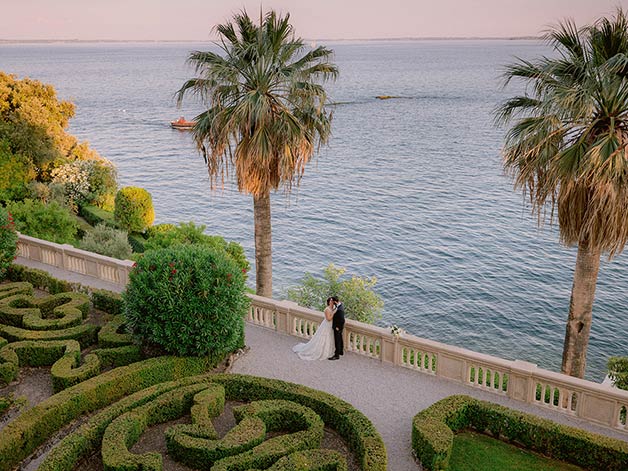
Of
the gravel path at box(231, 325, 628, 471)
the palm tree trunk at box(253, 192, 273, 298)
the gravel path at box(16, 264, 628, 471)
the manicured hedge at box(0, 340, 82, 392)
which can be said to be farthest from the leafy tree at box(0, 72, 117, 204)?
the gravel path at box(231, 325, 628, 471)

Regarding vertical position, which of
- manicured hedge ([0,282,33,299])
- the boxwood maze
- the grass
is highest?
manicured hedge ([0,282,33,299])

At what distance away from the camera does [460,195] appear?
56.0 meters

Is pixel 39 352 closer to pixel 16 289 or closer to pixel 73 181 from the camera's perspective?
pixel 16 289

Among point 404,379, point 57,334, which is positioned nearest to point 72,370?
point 57,334

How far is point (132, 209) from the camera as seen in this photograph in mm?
37062

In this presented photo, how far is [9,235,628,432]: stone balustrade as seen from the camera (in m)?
14.5

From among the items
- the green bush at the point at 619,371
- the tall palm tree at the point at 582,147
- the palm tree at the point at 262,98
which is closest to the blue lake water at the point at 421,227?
the tall palm tree at the point at 582,147

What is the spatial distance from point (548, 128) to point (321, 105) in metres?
7.14

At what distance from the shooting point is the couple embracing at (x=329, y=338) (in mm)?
17406

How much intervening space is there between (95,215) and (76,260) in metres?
17.9

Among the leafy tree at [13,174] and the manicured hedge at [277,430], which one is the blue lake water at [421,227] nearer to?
the manicured hedge at [277,430]

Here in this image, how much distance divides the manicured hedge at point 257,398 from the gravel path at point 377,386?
0.81 metres

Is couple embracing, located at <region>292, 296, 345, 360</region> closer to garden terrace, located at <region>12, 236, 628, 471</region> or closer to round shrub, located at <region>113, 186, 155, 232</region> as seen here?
garden terrace, located at <region>12, 236, 628, 471</region>

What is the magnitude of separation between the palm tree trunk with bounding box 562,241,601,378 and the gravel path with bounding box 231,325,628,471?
3.34 meters
